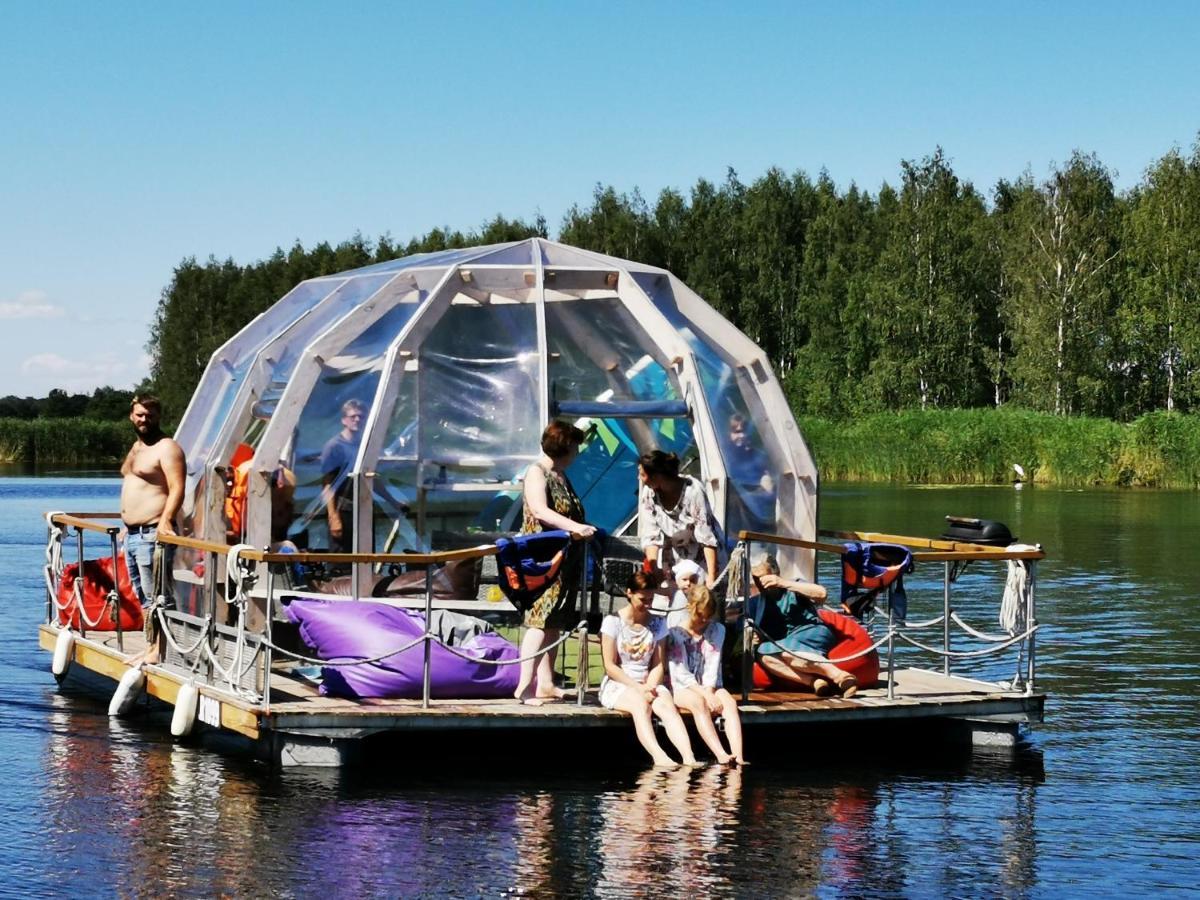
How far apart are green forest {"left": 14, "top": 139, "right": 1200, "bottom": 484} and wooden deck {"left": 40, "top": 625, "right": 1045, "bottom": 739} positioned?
39.7 meters

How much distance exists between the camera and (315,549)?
1354 cm

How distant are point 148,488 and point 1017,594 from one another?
6.27 metres

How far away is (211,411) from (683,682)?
5.79 meters

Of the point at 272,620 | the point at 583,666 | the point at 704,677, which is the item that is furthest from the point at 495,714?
the point at 272,620

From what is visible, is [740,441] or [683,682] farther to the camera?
[740,441]

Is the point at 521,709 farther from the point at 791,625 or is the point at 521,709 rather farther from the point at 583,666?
the point at 791,625

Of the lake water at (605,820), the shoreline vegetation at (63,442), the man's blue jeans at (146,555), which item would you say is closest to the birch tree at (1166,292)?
the shoreline vegetation at (63,442)

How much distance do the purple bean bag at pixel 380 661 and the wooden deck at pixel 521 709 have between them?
4.5 inches

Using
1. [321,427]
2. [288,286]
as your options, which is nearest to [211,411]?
[321,427]

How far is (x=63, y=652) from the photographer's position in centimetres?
1512

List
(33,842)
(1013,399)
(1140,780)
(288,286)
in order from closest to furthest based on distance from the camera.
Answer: (33,842) < (1140,780) < (1013,399) < (288,286)

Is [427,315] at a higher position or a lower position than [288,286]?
lower

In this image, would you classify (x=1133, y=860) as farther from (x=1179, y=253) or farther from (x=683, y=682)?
(x=1179, y=253)

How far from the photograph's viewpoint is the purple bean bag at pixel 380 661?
1154 centimetres
